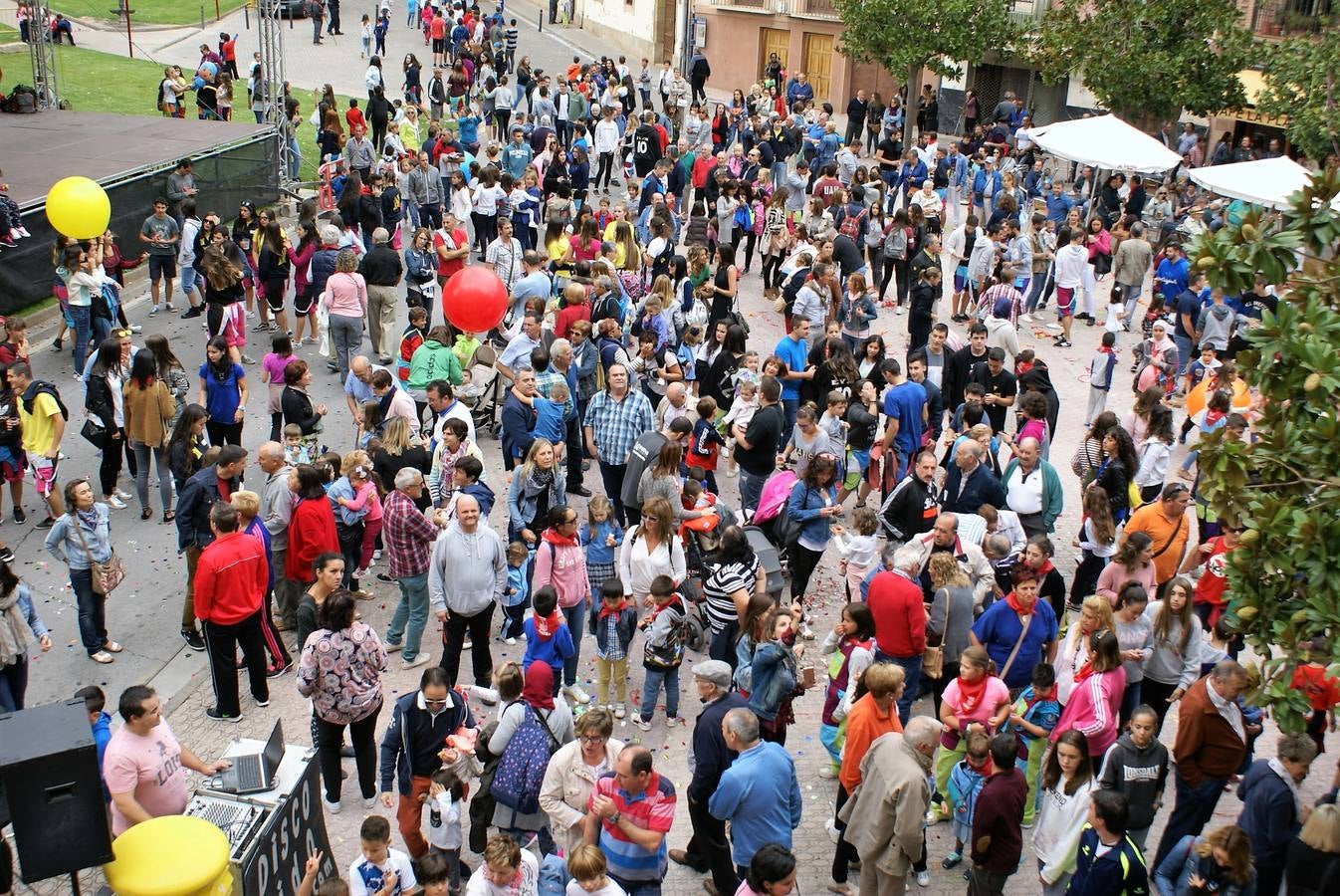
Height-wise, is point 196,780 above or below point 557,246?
below

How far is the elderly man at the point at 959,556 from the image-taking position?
28.9 feet

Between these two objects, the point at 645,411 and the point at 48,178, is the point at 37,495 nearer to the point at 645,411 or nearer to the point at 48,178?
the point at 645,411

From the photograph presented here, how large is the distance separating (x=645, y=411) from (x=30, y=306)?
9614mm

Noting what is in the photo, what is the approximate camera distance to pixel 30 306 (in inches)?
638

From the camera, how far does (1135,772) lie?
7.13 metres

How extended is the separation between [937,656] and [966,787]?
1279 mm

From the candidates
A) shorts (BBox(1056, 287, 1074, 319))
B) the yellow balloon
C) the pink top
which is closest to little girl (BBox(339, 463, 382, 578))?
the pink top

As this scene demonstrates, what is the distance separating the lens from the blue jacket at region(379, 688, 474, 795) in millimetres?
7184

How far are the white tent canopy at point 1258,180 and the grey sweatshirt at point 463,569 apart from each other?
42.0 ft

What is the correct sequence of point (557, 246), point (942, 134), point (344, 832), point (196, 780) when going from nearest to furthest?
point (344, 832) < point (196, 780) < point (557, 246) < point (942, 134)

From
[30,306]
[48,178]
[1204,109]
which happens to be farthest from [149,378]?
[1204,109]

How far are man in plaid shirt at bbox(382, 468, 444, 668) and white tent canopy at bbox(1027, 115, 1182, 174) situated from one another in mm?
13267

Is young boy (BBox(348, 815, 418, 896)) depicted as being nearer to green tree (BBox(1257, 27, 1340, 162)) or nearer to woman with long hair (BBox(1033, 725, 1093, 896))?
woman with long hair (BBox(1033, 725, 1093, 896))

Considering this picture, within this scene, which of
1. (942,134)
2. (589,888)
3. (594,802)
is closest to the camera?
(589,888)
